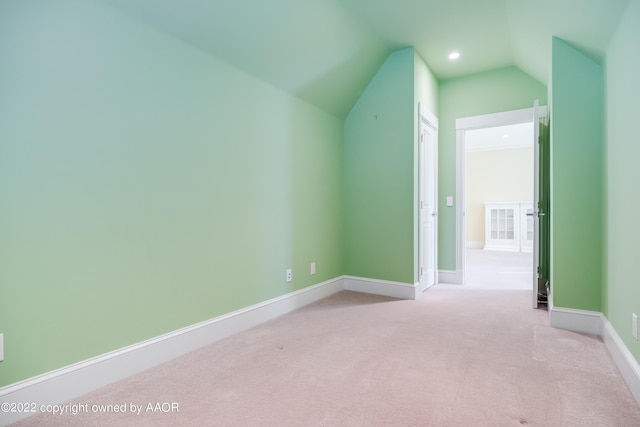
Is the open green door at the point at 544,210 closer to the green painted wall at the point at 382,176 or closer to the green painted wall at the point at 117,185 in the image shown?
the green painted wall at the point at 382,176

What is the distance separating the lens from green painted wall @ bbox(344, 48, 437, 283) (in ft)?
12.1

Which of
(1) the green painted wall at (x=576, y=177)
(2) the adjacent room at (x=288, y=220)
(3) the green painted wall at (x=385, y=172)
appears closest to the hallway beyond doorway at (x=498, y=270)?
(2) the adjacent room at (x=288, y=220)

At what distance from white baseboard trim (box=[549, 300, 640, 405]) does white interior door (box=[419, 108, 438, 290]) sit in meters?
1.39

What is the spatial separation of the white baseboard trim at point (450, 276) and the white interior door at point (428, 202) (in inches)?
4.1

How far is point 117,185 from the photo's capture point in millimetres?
1896

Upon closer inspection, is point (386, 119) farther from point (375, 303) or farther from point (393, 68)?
point (375, 303)

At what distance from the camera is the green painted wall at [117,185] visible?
1.54m

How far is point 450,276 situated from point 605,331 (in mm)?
2122

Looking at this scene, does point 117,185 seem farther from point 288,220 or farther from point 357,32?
point 357,32

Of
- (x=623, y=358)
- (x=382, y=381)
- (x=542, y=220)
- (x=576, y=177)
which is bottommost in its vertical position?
(x=382, y=381)

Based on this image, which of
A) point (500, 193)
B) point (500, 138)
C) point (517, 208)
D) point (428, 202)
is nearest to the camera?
point (428, 202)

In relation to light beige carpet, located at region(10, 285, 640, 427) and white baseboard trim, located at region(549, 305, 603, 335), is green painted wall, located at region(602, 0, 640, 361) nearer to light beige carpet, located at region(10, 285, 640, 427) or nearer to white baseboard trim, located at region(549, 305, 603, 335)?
white baseboard trim, located at region(549, 305, 603, 335)

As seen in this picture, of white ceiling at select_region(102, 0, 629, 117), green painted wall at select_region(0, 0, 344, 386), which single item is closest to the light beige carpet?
green painted wall at select_region(0, 0, 344, 386)

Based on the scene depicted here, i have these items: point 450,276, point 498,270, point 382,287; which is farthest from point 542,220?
point 498,270
